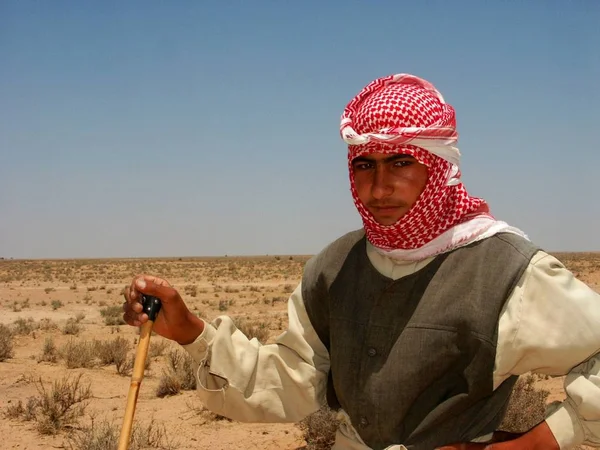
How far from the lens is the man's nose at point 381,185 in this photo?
1966 mm

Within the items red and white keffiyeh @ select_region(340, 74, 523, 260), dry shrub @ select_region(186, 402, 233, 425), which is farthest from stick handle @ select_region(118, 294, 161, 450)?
dry shrub @ select_region(186, 402, 233, 425)

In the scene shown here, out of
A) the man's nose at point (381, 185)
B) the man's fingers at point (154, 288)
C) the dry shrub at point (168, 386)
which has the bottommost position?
the dry shrub at point (168, 386)

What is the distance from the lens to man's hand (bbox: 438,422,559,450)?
5.65 ft

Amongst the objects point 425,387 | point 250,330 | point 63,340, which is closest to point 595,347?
point 425,387

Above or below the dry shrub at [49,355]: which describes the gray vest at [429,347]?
above

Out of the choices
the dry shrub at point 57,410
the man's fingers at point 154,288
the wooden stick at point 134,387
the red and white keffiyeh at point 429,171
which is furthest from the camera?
the dry shrub at point 57,410

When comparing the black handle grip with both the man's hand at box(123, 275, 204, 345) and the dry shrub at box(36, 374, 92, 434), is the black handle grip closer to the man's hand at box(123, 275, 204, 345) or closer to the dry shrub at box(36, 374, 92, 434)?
the man's hand at box(123, 275, 204, 345)

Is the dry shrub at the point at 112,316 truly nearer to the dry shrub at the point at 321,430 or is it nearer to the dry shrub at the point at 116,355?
the dry shrub at the point at 116,355

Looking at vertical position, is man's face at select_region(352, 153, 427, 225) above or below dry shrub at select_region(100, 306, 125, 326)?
above

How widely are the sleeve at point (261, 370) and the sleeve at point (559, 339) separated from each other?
715mm

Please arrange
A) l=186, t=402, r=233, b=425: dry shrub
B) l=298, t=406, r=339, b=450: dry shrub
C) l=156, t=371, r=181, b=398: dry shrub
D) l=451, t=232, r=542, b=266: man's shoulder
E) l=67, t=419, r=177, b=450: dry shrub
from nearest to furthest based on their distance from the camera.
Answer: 1. l=451, t=232, r=542, b=266: man's shoulder
2. l=67, t=419, r=177, b=450: dry shrub
3. l=298, t=406, r=339, b=450: dry shrub
4. l=186, t=402, r=233, b=425: dry shrub
5. l=156, t=371, r=181, b=398: dry shrub

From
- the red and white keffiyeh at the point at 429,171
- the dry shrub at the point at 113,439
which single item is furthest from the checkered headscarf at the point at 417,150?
the dry shrub at the point at 113,439

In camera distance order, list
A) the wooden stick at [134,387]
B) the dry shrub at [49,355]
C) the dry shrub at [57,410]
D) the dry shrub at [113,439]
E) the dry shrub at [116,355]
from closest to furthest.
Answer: the wooden stick at [134,387] < the dry shrub at [113,439] < the dry shrub at [57,410] < the dry shrub at [116,355] < the dry shrub at [49,355]

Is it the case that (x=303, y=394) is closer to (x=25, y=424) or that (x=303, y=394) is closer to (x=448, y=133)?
(x=448, y=133)
